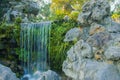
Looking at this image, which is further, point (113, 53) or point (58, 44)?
point (58, 44)

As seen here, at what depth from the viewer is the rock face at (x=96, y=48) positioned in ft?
19.1

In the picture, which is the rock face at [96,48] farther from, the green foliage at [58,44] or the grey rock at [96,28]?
the green foliage at [58,44]

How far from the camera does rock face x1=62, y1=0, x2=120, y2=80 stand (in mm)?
5828

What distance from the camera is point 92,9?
24.8 ft

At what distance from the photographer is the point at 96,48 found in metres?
6.56

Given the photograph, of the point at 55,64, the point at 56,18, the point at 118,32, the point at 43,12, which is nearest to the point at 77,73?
the point at 118,32

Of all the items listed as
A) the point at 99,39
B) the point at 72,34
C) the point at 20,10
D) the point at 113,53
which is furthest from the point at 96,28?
the point at 20,10

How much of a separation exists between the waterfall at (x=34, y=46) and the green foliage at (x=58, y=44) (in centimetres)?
20

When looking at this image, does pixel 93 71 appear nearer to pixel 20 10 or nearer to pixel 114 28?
pixel 114 28

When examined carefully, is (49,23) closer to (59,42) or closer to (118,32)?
(59,42)

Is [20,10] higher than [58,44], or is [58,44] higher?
[20,10]

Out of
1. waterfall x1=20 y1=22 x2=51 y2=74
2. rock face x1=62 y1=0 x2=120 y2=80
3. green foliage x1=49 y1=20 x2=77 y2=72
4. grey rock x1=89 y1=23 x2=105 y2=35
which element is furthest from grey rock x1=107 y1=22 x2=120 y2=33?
waterfall x1=20 y1=22 x2=51 y2=74

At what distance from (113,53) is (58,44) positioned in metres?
4.53

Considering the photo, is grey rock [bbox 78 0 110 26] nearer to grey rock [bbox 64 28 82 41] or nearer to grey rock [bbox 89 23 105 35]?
grey rock [bbox 89 23 105 35]
